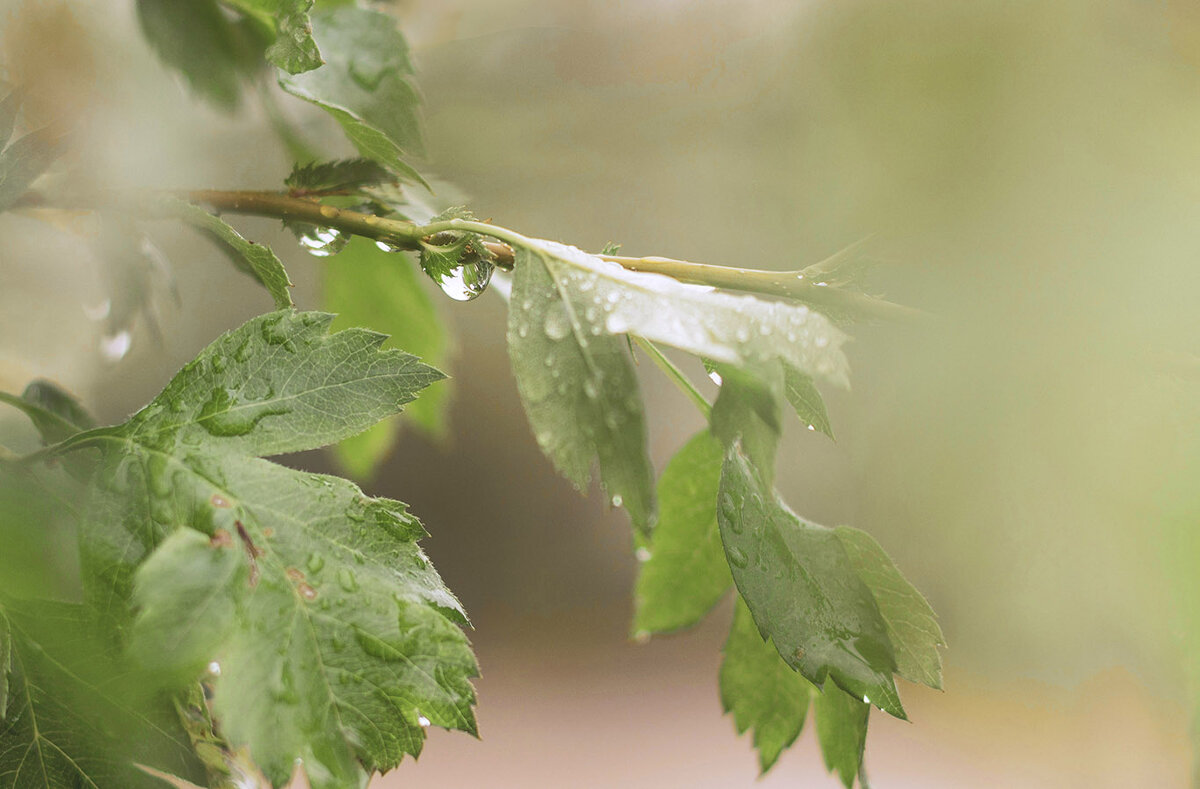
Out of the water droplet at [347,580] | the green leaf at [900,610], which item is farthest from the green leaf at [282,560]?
the green leaf at [900,610]

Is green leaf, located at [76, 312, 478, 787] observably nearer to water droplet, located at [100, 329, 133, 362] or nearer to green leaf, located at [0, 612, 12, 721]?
green leaf, located at [0, 612, 12, 721]

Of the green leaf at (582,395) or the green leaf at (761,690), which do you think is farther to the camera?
the green leaf at (761,690)

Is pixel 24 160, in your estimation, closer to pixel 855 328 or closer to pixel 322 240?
pixel 322 240

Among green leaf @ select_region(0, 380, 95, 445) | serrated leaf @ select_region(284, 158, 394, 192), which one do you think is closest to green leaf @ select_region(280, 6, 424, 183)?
serrated leaf @ select_region(284, 158, 394, 192)

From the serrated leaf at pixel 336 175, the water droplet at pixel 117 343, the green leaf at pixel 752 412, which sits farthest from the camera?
the water droplet at pixel 117 343

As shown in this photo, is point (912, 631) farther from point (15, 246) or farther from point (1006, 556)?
point (1006, 556)

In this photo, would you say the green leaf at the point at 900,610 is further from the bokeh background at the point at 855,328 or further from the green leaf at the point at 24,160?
the green leaf at the point at 24,160

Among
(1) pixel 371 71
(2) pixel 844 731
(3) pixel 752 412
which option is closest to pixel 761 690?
(2) pixel 844 731
